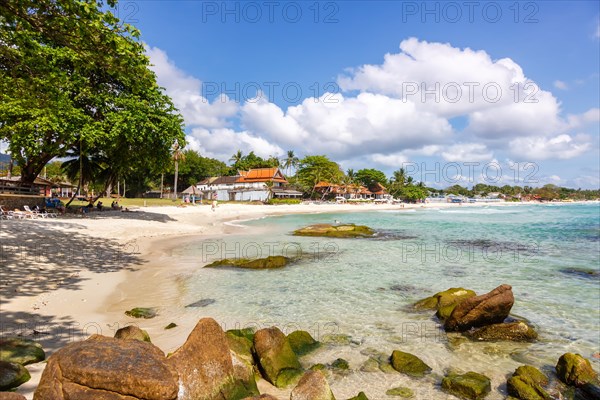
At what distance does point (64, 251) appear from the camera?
14.7m

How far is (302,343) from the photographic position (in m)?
7.25

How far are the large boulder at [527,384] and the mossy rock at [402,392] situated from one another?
166 centimetres

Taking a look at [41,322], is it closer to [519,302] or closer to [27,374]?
[27,374]

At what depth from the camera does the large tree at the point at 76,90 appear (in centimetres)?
773

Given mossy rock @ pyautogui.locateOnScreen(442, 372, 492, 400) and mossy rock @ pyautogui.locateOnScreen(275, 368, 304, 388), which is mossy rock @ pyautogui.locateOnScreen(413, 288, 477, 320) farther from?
mossy rock @ pyautogui.locateOnScreen(275, 368, 304, 388)

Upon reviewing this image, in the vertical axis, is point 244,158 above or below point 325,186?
above

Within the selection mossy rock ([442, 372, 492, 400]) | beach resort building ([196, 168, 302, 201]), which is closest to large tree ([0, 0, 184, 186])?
mossy rock ([442, 372, 492, 400])

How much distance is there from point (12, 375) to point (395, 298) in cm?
966

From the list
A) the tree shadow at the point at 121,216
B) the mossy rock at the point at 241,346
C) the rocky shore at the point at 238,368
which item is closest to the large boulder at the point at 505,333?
the rocky shore at the point at 238,368

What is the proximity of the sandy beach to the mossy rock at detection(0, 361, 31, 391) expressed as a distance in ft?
0.37

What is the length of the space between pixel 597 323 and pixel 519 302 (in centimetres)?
199

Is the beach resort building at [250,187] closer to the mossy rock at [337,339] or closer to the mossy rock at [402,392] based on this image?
the mossy rock at [337,339]

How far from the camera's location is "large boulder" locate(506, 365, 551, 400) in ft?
17.9

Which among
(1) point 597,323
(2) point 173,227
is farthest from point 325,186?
(1) point 597,323
